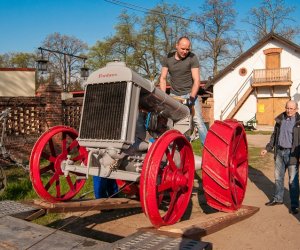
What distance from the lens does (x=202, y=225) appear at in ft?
13.0

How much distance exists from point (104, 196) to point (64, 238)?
2561 mm

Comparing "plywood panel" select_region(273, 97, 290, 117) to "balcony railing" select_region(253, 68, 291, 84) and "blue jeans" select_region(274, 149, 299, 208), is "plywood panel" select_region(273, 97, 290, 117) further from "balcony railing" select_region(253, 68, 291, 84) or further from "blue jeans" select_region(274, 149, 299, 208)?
"blue jeans" select_region(274, 149, 299, 208)

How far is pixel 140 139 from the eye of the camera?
174 inches

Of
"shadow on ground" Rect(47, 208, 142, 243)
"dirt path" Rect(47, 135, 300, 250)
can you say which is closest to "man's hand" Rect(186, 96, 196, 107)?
"dirt path" Rect(47, 135, 300, 250)

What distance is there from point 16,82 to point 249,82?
2029 centimetres

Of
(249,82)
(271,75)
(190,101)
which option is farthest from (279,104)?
(190,101)

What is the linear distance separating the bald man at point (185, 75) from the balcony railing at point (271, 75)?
29728mm

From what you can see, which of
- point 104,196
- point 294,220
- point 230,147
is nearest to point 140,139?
point 230,147

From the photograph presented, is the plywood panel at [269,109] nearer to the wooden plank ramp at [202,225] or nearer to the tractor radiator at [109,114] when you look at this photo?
the wooden plank ramp at [202,225]

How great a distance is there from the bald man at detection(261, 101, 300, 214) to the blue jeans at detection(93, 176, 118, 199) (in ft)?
8.57

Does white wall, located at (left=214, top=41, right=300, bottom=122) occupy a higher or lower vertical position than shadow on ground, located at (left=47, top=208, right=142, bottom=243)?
higher

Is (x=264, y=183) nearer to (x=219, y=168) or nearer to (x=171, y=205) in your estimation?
(x=219, y=168)

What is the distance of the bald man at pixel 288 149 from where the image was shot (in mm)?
6039

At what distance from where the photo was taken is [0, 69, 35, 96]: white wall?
28.3m
